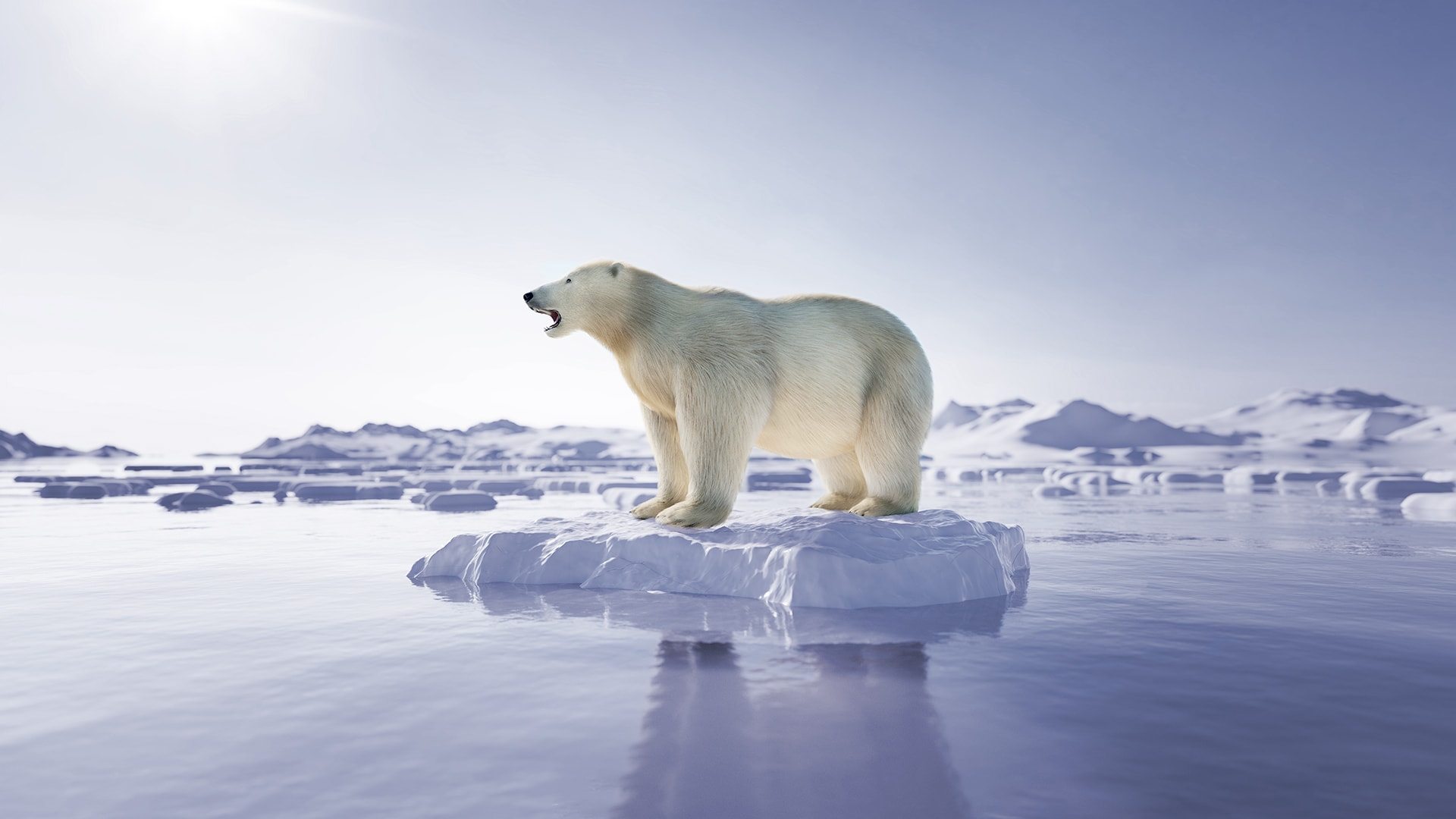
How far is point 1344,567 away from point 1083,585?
370 cm

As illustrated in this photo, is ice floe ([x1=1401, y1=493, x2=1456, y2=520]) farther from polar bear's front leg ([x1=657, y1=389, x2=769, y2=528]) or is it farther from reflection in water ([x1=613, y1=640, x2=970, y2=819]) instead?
reflection in water ([x1=613, y1=640, x2=970, y2=819])

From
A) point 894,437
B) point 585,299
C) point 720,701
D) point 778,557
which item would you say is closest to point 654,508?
point 778,557

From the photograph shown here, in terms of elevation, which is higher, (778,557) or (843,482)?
(843,482)

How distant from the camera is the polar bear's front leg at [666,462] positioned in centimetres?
692

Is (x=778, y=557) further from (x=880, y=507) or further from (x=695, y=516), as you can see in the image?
(x=880, y=507)

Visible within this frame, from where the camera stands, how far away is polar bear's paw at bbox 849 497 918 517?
6578mm

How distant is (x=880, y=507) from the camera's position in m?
6.62

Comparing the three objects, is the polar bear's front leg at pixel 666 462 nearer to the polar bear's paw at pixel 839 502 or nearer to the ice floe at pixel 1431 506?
the polar bear's paw at pixel 839 502

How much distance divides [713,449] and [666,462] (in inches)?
38.8

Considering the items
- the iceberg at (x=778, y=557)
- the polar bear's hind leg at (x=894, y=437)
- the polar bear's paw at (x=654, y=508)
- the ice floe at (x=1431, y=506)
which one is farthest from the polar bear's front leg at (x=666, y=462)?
the ice floe at (x=1431, y=506)

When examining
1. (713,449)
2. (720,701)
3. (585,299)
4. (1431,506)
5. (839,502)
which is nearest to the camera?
(720,701)

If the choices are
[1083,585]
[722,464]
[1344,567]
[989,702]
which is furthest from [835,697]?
[1344,567]

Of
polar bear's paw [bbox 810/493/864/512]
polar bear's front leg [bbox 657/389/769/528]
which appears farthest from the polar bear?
polar bear's paw [bbox 810/493/864/512]

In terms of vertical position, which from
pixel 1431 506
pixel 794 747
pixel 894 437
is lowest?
pixel 794 747
